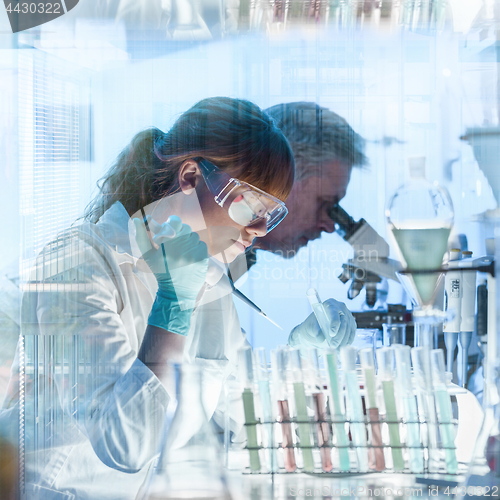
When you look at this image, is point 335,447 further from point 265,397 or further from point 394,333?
point 394,333

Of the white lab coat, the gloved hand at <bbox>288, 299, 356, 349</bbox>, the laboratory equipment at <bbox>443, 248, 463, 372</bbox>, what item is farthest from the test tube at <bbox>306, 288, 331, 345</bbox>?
the laboratory equipment at <bbox>443, 248, 463, 372</bbox>

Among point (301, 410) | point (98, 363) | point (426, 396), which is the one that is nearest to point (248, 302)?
point (301, 410)

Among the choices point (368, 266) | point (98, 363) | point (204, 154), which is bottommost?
point (98, 363)

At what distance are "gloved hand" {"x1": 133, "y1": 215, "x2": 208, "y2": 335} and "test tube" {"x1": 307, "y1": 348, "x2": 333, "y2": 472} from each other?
36 cm

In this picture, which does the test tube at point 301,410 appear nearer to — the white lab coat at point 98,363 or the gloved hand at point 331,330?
the gloved hand at point 331,330

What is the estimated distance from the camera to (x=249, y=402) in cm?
128

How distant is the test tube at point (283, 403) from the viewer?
50.0 inches

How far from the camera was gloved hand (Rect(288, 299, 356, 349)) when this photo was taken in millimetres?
1283

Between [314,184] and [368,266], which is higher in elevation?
[314,184]

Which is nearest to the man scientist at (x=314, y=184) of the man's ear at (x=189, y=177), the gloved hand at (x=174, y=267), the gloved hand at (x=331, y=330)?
the gloved hand at (x=331, y=330)

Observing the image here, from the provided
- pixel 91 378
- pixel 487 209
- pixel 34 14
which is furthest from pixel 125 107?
pixel 487 209

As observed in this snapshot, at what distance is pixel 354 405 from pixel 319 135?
0.71 metres

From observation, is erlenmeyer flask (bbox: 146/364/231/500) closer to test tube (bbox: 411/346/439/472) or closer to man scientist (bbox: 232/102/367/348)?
man scientist (bbox: 232/102/367/348)

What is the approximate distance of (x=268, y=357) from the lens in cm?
130
